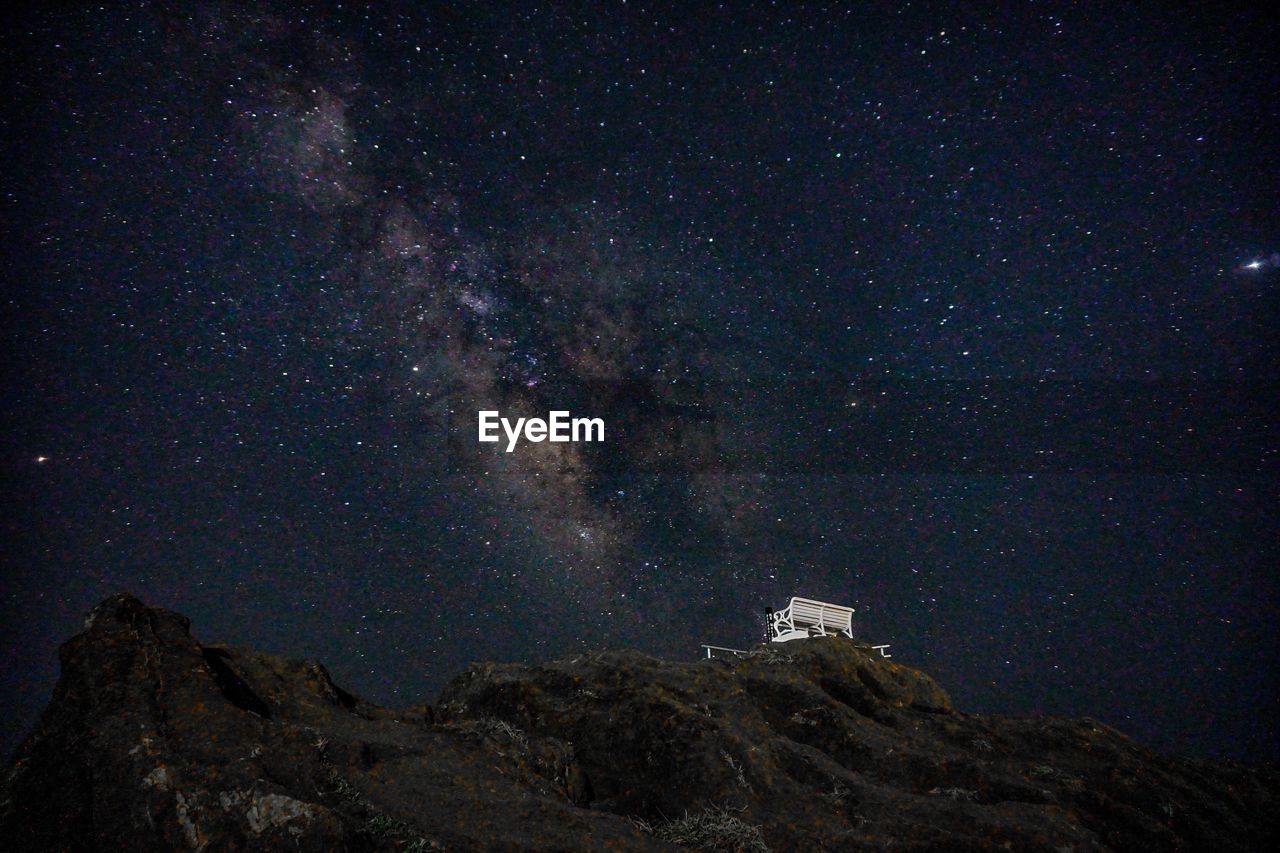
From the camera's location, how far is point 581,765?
24.2 ft

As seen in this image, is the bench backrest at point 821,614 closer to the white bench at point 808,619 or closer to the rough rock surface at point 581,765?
the white bench at point 808,619

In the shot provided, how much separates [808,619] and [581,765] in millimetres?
13395

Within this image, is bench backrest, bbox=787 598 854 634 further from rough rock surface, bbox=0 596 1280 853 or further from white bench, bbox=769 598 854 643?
rough rock surface, bbox=0 596 1280 853

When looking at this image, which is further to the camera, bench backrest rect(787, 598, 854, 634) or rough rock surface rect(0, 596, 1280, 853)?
bench backrest rect(787, 598, 854, 634)

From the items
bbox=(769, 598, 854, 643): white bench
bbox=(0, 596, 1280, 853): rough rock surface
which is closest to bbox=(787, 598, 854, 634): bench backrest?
bbox=(769, 598, 854, 643): white bench

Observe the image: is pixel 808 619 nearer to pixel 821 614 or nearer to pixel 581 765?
pixel 821 614

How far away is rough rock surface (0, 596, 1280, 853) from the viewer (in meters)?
4.00

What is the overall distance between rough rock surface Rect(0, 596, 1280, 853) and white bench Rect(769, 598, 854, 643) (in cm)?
769

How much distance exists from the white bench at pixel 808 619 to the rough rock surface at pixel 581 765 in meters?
7.69

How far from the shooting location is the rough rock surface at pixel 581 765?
4.00 metres

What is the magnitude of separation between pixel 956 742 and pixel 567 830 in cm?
719

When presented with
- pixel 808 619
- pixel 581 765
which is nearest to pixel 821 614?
pixel 808 619

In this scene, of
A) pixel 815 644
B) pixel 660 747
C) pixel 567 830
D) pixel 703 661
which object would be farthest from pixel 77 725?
pixel 815 644

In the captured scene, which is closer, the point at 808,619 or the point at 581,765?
the point at 581,765
